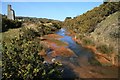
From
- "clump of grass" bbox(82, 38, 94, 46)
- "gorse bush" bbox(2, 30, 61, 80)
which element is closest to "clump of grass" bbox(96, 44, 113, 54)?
"clump of grass" bbox(82, 38, 94, 46)

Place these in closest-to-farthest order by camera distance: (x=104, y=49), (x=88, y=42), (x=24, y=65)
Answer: (x=24, y=65) < (x=104, y=49) < (x=88, y=42)

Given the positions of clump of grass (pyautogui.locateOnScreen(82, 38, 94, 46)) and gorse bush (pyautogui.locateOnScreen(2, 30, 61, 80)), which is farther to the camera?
clump of grass (pyautogui.locateOnScreen(82, 38, 94, 46))

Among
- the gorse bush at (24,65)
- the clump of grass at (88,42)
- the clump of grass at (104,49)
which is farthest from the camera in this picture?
the clump of grass at (88,42)

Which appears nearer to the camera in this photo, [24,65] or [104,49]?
[24,65]

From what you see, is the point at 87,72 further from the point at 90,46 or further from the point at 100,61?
the point at 90,46

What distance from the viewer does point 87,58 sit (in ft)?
55.0

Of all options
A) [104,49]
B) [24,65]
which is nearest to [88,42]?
[104,49]

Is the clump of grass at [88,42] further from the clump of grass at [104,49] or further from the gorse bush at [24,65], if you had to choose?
the gorse bush at [24,65]

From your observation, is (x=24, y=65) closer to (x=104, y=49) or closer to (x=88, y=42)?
(x=104, y=49)

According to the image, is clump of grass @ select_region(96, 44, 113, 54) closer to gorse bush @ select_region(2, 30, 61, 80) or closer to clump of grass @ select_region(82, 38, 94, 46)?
clump of grass @ select_region(82, 38, 94, 46)

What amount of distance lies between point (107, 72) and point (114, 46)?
481 cm

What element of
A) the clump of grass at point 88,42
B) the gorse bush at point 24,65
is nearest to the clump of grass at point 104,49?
the clump of grass at point 88,42

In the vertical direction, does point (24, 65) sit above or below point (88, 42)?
below

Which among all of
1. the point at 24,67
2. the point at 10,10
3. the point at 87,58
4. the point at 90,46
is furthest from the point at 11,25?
the point at 24,67
